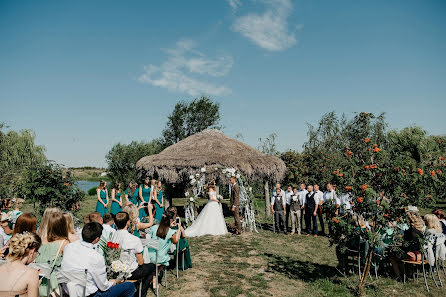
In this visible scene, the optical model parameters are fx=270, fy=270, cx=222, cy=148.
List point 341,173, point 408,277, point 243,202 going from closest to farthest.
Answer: point 341,173 → point 408,277 → point 243,202

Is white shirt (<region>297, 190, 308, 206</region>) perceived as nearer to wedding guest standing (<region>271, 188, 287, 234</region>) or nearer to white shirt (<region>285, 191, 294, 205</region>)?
white shirt (<region>285, 191, 294, 205</region>)

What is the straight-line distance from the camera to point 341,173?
5156 millimetres

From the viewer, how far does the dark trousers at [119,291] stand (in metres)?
3.82

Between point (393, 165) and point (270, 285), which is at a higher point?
point (393, 165)

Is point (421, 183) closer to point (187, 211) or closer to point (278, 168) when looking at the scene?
point (187, 211)

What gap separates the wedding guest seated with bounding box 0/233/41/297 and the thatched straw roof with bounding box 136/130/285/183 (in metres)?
11.6

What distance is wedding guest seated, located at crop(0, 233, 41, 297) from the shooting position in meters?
2.86

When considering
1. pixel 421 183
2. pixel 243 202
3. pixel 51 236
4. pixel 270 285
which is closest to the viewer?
pixel 51 236

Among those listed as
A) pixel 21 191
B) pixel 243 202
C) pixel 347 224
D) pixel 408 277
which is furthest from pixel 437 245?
pixel 21 191

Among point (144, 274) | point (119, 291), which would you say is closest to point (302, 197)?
point (144, 274)

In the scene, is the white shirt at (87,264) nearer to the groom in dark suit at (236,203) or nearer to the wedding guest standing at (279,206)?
the groom in dark suit at (236,203)

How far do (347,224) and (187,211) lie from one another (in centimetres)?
840

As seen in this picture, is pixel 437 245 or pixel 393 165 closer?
pixel 393 165

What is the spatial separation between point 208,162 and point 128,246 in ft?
33.3
